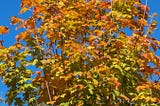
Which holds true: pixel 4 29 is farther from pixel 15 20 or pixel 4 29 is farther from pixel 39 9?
pixel 39 9

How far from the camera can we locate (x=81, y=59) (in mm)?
12883

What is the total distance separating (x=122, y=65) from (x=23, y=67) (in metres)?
2.76

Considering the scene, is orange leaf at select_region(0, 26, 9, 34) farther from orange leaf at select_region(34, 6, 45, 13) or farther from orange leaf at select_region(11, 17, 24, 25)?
orange leaf at select_region(34, 6, 45, 13)

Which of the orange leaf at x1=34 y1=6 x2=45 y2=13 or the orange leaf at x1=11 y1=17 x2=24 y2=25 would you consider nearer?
the orange leaf at x1=34 y1=6 x2=45 y2=13

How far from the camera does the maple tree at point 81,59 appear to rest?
1276 cm

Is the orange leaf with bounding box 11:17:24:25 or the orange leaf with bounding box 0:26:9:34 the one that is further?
the orange leaf with bounding box 0:26:9:34

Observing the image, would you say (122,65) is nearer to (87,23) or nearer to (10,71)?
(87,23)

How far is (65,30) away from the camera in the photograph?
530 inches

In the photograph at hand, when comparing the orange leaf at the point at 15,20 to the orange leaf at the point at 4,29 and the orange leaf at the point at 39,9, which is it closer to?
the orange leaf at the point at 4,29

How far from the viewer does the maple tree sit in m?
12.8

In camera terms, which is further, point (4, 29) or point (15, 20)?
point (4, 29)

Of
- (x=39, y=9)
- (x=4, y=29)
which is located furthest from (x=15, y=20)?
(x=39, y=9)

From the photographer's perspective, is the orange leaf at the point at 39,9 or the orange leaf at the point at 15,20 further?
the orange leaf at the point at 15,20

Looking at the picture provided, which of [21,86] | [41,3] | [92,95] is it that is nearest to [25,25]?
[41,3]
